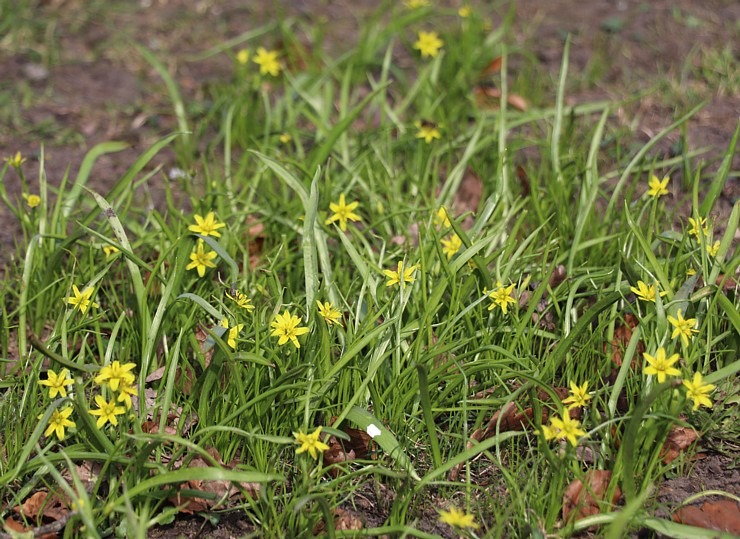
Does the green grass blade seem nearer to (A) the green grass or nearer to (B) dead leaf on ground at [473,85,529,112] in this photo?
(A) the green grass

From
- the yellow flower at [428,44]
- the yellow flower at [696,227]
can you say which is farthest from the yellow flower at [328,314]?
the yellow flower at [428,44]

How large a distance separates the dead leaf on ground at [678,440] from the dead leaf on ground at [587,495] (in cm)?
21

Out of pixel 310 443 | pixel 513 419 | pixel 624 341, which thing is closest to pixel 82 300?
pixel 310 443

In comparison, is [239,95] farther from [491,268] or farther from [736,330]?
[736,330]

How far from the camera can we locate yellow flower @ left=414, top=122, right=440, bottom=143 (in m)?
3.09

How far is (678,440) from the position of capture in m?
2.22

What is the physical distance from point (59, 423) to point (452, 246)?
1207 mm

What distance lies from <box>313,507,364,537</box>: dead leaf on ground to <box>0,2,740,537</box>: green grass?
29 mm

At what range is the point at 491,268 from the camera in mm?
2689

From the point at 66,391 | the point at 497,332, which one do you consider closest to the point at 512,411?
the point at 497,332

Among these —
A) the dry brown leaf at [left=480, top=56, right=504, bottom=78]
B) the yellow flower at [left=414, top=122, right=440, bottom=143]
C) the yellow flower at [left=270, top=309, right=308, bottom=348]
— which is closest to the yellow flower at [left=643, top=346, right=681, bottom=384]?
the yellow flower at [left=270, top=309, right=308, bottom=348]

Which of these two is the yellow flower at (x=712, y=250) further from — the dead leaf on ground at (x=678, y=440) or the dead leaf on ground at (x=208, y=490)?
the dead leaf on ground at (x=208, y=490)

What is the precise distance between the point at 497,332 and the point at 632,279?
0.40 m

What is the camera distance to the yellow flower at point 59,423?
2035mm
